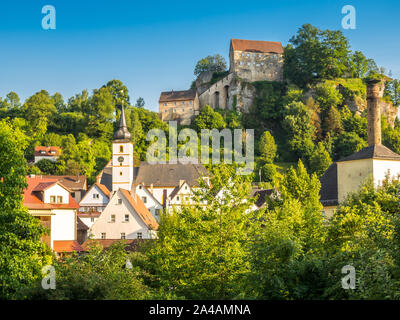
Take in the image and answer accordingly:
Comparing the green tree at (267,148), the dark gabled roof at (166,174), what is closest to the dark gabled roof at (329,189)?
the dark gabled roof at (166,174)

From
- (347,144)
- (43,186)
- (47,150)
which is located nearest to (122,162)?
(47,150)

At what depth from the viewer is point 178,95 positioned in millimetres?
129500

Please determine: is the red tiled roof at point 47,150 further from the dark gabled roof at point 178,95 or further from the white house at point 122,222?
the white house at point 122,222

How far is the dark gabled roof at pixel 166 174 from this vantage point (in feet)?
285

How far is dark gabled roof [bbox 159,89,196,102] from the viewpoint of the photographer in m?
128

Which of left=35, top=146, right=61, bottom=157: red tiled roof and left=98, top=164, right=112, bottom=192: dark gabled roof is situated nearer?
left=98, top=164, right=112, bottom=192: dark gabled roof

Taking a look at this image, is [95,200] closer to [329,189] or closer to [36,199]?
[329,189]

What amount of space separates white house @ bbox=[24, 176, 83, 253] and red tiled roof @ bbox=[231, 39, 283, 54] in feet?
301

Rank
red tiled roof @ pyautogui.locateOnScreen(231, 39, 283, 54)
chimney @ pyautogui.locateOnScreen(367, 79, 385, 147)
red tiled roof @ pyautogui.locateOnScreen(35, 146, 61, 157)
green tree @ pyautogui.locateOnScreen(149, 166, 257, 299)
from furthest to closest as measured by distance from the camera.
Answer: red tiled roof @ pyautogui.locateOnScreen(231, 39, 283, 54) → red tiled roof @ pyautogui.locateOnScreen(35, 146, 61, 157) → chimney @ pyautogui.locateOnScreen(367, 79, 385, 147) → green tree @ pyautogui.locateOnScreen(149, 166, 257, 299)

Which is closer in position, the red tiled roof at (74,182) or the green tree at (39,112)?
the red tiled roof at (74,182)

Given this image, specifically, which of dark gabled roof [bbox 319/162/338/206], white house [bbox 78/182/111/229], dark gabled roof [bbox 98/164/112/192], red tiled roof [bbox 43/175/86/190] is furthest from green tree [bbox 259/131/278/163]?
dark gabled roof [bbox 319/162/338/206]

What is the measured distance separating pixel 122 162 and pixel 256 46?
5982cm

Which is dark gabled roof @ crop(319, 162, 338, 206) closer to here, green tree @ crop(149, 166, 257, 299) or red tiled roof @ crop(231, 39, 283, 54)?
green tree @ crop(149, 166, 257, 299)
